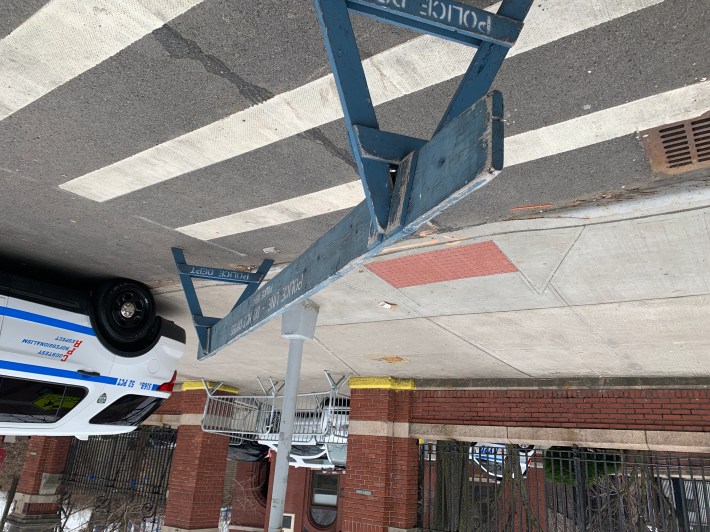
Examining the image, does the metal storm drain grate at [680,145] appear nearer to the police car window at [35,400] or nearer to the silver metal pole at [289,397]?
the silver metal pole at [289,397]

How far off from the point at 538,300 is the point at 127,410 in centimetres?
451

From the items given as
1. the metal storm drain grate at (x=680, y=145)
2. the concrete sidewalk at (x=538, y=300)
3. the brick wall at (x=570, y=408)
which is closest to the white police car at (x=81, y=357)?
the concrete sidewalk at (x=538, y=300)

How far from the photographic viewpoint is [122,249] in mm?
5305

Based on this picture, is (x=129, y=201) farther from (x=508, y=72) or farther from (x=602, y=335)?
(x=602, y=335)

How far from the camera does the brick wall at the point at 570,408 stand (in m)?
7.97

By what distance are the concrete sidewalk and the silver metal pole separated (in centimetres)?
33

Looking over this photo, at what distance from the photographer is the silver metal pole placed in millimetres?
4969

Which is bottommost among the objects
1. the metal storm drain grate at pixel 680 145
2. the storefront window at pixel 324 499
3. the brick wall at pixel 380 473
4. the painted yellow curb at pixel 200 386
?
the storefront window at pixel 324 499

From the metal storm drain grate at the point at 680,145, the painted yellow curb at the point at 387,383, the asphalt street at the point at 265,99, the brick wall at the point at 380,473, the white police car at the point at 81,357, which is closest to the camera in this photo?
the asphalt street at the point at 265,99

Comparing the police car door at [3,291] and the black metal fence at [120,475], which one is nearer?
the police car door at [3,291]

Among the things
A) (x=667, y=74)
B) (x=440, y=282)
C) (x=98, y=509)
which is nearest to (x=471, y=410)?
(x=440, y=282)

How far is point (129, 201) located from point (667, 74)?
3.71 m

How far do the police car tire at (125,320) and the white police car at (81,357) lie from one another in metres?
0.01

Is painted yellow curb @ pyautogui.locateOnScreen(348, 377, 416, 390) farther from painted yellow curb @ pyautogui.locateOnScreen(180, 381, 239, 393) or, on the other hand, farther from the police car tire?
the police car tire
